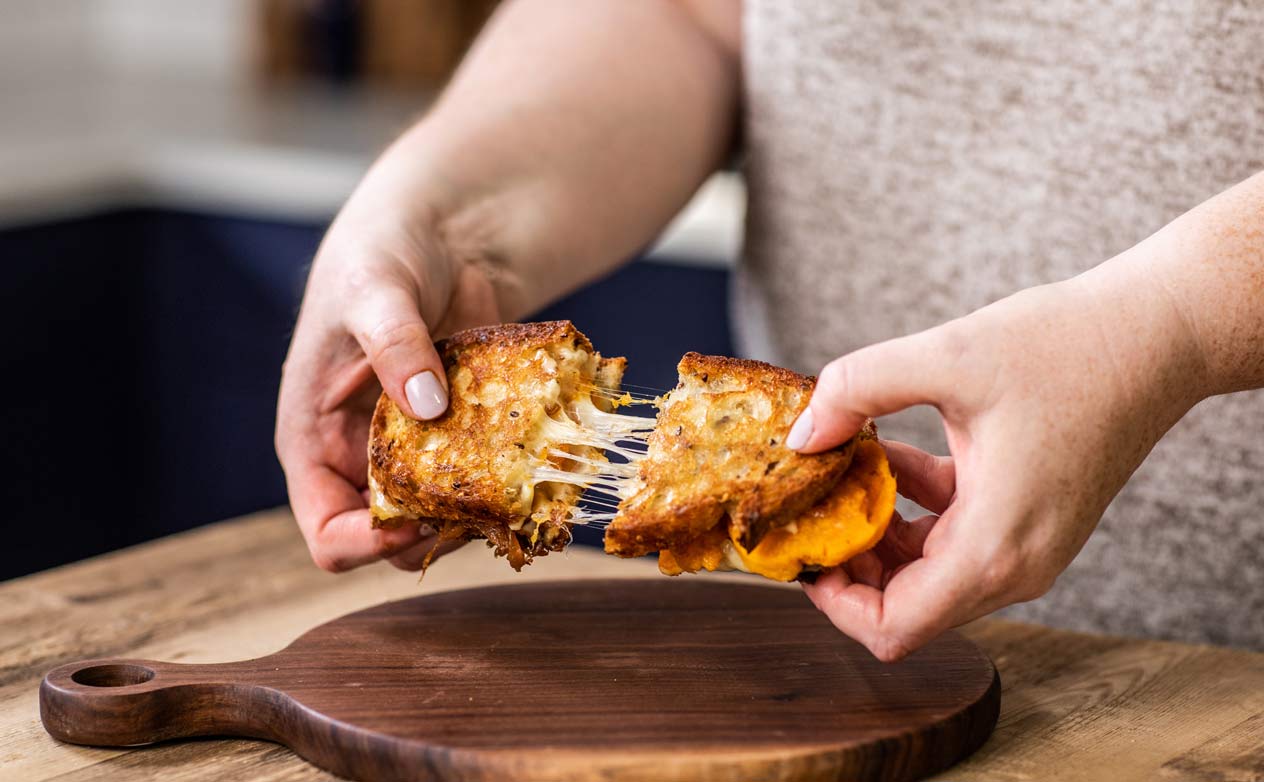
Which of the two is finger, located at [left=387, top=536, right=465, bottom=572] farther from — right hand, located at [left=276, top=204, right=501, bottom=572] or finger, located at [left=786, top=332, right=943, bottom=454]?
finger, located at [left=786, top=332, right=943, bottom=454]

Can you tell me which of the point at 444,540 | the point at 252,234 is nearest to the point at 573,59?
the point at 444,540

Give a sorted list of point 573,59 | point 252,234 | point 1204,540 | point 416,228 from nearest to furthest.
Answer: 1. point 416,228
2. point 1204,540
3. point 573,59
4. point 252,234

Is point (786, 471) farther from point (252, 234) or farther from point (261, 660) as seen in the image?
point (252, 234)

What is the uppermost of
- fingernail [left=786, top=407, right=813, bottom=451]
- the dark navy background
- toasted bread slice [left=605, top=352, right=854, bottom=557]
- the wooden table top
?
fingernail [left=786, top=407, right=813, bottom=451]

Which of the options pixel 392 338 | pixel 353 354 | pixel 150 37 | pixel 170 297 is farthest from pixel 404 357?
pixel 150 37

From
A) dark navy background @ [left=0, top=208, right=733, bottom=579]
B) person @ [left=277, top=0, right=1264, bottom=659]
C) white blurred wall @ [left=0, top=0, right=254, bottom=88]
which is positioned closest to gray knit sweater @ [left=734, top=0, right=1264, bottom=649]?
person @ [left=277, top=0, right=1264, bottom=659]

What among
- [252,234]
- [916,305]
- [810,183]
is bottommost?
[252,234]
